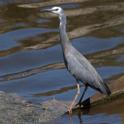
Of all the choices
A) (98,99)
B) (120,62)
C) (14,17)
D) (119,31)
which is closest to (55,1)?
(14,17)

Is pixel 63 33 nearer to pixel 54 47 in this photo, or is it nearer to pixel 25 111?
pixel 25 111

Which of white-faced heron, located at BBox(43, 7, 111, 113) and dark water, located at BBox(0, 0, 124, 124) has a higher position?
white-faced heron, located at BBox(43, 7, 111, 113)

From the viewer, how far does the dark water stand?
43.6 ft

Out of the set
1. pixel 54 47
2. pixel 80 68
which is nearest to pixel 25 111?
pixel 80 68

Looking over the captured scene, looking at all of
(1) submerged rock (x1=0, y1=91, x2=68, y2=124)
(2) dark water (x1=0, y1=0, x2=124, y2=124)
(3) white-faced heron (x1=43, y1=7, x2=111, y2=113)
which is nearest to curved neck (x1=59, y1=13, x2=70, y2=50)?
(3) white-faced heron (x1=43, y1=7, x2=111, y2=113)

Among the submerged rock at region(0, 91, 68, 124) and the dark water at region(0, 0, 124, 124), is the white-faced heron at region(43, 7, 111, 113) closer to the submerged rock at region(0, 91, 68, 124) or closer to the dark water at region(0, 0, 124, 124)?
the submerged rock at region(0, 91, 68, 124)

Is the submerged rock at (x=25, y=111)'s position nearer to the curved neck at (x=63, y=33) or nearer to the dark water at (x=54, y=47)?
the dark water at (x=54, y=47)

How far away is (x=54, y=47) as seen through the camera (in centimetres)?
1584

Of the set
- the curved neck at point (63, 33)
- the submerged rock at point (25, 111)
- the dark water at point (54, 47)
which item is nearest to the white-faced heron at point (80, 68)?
the curved neck at point (63, 33)

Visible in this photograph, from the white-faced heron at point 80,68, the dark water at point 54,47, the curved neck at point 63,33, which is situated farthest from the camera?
the dark water at point 54,47

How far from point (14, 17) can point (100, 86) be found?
7.46m

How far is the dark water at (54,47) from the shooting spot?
1330 cm

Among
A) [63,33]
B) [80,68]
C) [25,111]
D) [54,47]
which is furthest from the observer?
[54,47]

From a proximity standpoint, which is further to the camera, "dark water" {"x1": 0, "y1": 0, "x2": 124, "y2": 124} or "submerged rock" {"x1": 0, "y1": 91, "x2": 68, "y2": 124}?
"dark water" {"x1": 0, "y1": 0, "x2": 124, "y2": 124}
